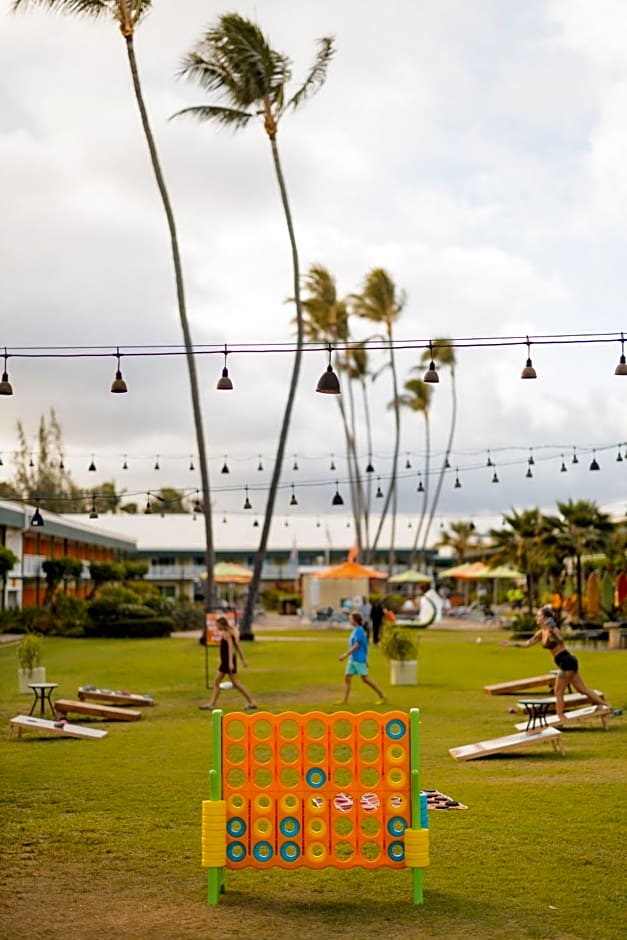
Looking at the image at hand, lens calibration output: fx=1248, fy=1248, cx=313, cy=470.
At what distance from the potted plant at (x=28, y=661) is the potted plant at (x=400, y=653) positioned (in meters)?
6.57

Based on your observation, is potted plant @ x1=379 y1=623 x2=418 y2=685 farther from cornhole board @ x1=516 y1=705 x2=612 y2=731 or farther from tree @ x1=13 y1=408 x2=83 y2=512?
tree @ x1=13 y1=408 x2=83 y2=512

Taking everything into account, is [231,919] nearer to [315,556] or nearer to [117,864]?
[117,864]

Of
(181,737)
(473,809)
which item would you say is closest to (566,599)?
(181,737)

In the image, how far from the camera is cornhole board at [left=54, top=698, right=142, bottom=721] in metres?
18.5

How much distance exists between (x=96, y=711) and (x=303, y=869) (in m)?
10.0

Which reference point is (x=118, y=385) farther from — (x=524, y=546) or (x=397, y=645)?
(x=524, y=546)

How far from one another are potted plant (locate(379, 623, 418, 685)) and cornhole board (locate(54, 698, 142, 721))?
20.9ft

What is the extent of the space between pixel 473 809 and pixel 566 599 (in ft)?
123

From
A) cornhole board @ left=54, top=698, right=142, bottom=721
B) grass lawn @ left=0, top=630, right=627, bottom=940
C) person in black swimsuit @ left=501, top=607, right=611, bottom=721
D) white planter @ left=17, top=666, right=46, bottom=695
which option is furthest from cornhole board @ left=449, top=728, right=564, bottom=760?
white planter @ left=17, top=666, right=46, bottom=695

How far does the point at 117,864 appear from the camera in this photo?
934 centimetres

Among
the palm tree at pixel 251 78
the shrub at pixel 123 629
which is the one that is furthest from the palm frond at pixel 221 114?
the shrub at pixel 123 629

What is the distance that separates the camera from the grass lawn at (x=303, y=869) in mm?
7758

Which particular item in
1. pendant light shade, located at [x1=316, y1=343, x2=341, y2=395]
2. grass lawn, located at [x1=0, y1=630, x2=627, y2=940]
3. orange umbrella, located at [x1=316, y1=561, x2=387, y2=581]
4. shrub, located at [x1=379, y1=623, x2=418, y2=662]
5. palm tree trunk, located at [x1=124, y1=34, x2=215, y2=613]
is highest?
palm tree trunk, located at [x1=124, y1=34, x2=215, y2=613]

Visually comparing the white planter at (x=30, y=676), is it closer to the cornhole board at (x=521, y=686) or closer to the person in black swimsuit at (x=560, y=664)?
the cornhole board at (x=521, y=686)
